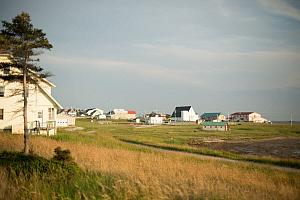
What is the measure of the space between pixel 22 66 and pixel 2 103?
18.6 metres

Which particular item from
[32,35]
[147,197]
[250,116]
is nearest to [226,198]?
[147,197]

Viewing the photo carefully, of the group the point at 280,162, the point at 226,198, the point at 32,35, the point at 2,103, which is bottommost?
the point at 280,162

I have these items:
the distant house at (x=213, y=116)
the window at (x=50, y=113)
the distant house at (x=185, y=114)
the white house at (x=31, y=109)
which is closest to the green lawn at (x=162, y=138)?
the window at (x=50, y=113)

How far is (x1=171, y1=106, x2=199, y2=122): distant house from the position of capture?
16250 centimetres

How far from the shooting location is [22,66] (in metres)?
21.2

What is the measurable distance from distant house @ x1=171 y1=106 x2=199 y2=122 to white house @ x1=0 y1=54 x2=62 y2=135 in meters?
123

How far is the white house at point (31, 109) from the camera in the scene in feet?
124

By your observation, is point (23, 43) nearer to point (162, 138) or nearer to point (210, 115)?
point (162, 138)

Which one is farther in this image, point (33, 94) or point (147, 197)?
point (33, 94)

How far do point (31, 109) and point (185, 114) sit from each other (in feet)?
417

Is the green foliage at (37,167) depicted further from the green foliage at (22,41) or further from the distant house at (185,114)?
the distant house at (185,114)

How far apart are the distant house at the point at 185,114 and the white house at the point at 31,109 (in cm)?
12317

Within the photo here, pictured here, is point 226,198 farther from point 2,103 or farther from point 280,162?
point 2,103

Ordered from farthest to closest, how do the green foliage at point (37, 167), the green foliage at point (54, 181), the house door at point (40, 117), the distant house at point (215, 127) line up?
the distant house at point (215, 127) → the house door at point (40, 117) → the green foliage at point (37, 167) → the green foliage at point (54, 181)
